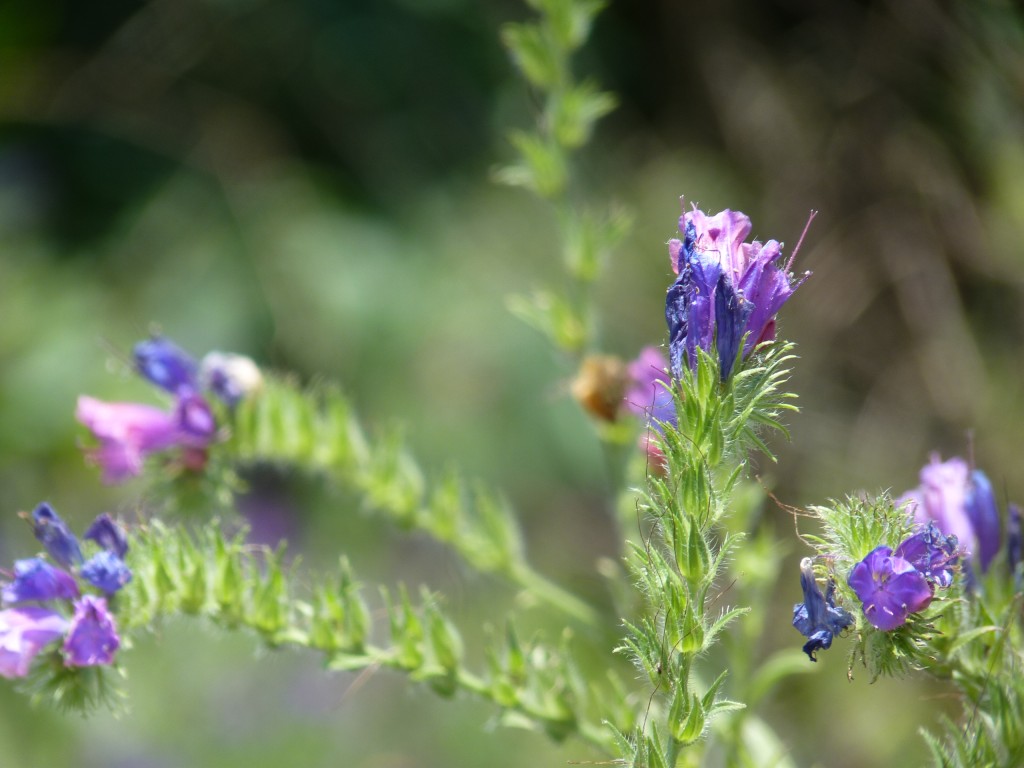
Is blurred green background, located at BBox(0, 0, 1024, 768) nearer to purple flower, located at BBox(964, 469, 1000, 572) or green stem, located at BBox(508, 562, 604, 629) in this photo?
green stem, located at BBox(508, 562, 604, 629)

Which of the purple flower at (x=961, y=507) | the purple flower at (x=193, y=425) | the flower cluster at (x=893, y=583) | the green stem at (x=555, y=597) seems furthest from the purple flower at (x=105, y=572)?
the purple flower at (x=961, y=507)

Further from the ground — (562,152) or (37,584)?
(562,152)

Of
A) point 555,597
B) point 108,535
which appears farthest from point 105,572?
point 555,597

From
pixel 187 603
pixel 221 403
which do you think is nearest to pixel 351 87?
pixel 221 403

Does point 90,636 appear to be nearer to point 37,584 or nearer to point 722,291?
point 37,584

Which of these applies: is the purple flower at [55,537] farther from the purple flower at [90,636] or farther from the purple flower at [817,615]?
the purple flower at [817,615]
